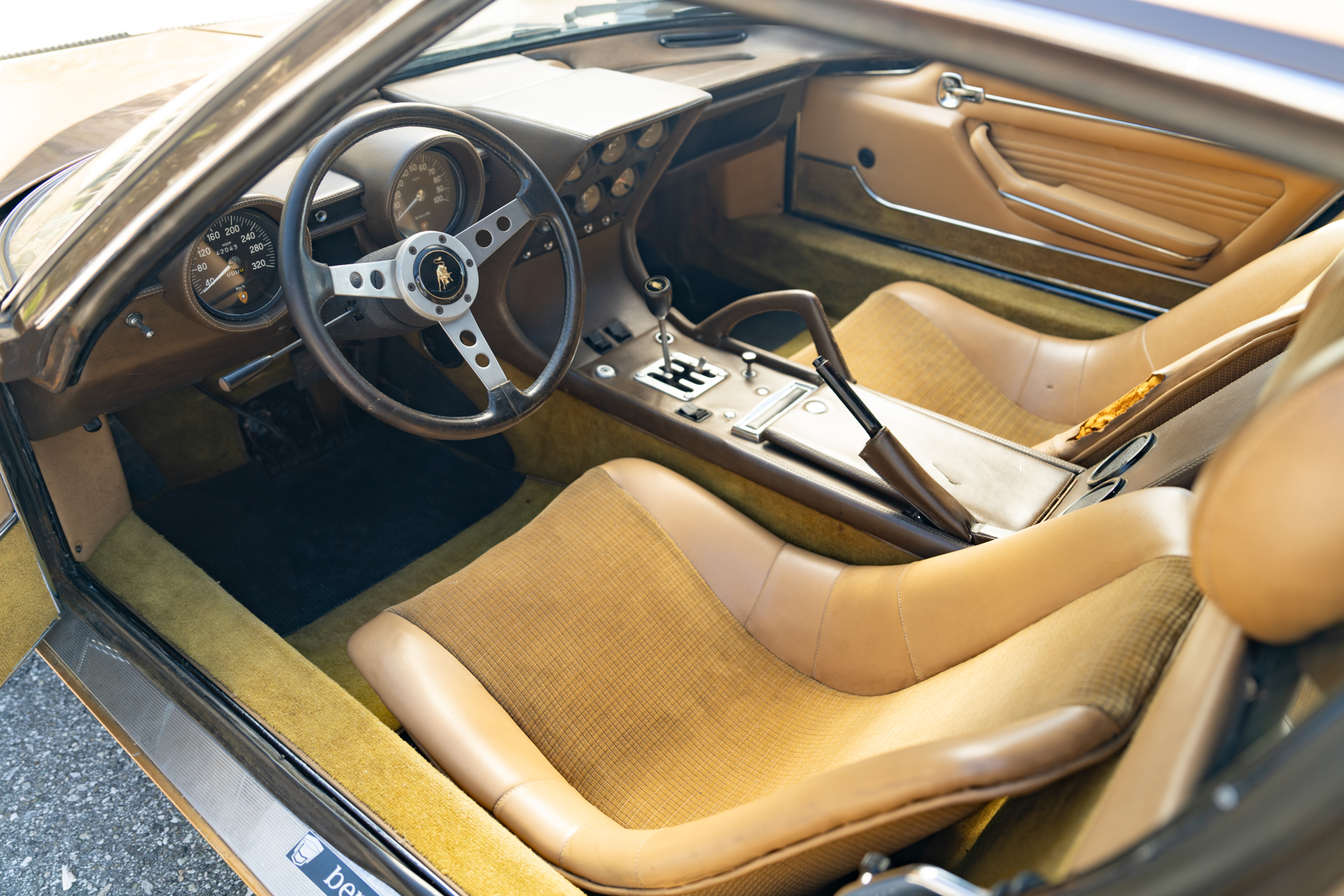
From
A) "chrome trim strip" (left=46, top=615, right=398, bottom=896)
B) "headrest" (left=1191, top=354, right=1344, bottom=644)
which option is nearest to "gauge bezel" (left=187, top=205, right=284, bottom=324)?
"chrome trim strip" (left=46, top=615, right=398, bottom=896)

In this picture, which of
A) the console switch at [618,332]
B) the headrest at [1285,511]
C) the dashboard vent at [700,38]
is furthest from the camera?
the dashboard vent at [700,38]

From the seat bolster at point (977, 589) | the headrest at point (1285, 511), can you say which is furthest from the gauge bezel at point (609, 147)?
the headrest at point (1285, 511)

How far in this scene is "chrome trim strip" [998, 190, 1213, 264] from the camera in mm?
2195

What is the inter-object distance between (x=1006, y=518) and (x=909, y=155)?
1478 millimetres

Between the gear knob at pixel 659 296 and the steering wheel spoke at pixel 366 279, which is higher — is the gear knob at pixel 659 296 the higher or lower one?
the lower one

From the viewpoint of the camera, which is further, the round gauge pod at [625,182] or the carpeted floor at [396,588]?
the round gauge pod at [625,182]

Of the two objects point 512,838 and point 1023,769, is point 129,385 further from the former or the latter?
point 1023,769

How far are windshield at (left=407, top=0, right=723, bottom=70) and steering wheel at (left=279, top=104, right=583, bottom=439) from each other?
26.2 inches

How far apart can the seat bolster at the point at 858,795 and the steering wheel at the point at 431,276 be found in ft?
2.52

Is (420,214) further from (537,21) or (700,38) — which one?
(700,38)

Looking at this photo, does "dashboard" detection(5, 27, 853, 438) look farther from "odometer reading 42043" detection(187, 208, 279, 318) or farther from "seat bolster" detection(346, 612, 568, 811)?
"seat bolster" detection(346, 612, 568, 811)

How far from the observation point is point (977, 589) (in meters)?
1.08

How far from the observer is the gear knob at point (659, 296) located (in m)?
1.88

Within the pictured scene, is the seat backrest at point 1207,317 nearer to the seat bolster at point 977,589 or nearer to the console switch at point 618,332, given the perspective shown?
the seat bolster at point 977,589
